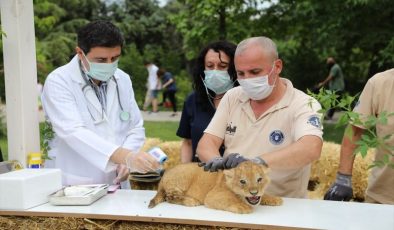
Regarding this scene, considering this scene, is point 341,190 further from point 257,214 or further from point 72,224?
point 72,224

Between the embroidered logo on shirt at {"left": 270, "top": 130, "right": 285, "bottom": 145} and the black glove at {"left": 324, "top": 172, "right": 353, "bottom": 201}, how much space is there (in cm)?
54

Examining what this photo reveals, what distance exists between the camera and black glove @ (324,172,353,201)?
2.87 m

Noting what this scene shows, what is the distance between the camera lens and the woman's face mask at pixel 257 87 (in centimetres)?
265

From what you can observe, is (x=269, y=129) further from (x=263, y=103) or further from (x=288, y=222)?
(x=288, y=222)

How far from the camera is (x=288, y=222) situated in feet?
6.62

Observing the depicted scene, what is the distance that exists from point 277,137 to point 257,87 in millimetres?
303

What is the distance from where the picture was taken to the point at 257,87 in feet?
8.71

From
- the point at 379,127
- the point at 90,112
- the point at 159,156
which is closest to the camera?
the point at 159,156

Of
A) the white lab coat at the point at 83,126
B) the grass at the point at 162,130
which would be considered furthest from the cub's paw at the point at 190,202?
the grass at the point at 162,130

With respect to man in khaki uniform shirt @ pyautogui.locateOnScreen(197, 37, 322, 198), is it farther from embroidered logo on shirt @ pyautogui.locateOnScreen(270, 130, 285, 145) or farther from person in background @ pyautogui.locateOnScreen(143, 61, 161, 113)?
person in background @ pyautogui.locateOnScreen(143, 61, 161, 113)

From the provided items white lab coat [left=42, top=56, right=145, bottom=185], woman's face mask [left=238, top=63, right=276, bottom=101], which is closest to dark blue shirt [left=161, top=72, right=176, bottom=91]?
white lab coat [left=42, top=56, right=145, bottom=185]

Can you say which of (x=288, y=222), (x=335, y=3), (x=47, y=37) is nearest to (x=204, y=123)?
(x=288, y=222)

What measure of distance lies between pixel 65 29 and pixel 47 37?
3704 mm

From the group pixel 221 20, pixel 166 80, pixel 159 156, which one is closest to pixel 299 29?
pixel 221 20
